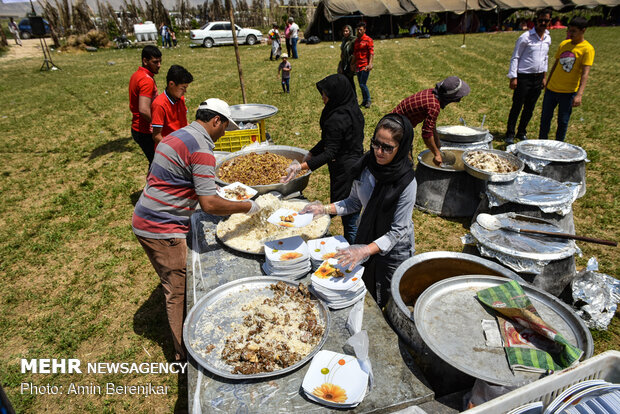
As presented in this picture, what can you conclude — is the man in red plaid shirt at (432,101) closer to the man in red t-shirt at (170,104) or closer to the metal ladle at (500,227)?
the metal ladle at (500,227)

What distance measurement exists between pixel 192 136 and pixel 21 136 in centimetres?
1057

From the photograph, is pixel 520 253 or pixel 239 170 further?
pixel 239 170

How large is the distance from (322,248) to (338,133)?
1.47 meters

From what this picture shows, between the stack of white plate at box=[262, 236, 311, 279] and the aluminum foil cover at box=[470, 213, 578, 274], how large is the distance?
1698 millimetres

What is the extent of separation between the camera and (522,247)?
318 cm

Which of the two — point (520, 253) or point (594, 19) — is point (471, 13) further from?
point (520, 253)

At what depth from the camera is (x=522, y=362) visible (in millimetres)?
1947

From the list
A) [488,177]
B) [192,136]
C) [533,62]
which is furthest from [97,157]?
[533,62]

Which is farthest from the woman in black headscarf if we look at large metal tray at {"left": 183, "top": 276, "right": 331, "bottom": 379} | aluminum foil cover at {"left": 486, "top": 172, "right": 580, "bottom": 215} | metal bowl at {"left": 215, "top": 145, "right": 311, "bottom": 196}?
aluminum foil cover at {"left": 486, "top": 172, "right": 580, "bottom": 215}

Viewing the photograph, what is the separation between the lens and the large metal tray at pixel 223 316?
213 centimetres

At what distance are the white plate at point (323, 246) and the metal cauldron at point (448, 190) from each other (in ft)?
9.85

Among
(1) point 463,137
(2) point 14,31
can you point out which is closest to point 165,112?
(1) point 463,137

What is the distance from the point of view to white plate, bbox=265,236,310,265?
113 inches

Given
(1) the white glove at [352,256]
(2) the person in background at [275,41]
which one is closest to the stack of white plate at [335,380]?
(1) the white glove at [352,256]
